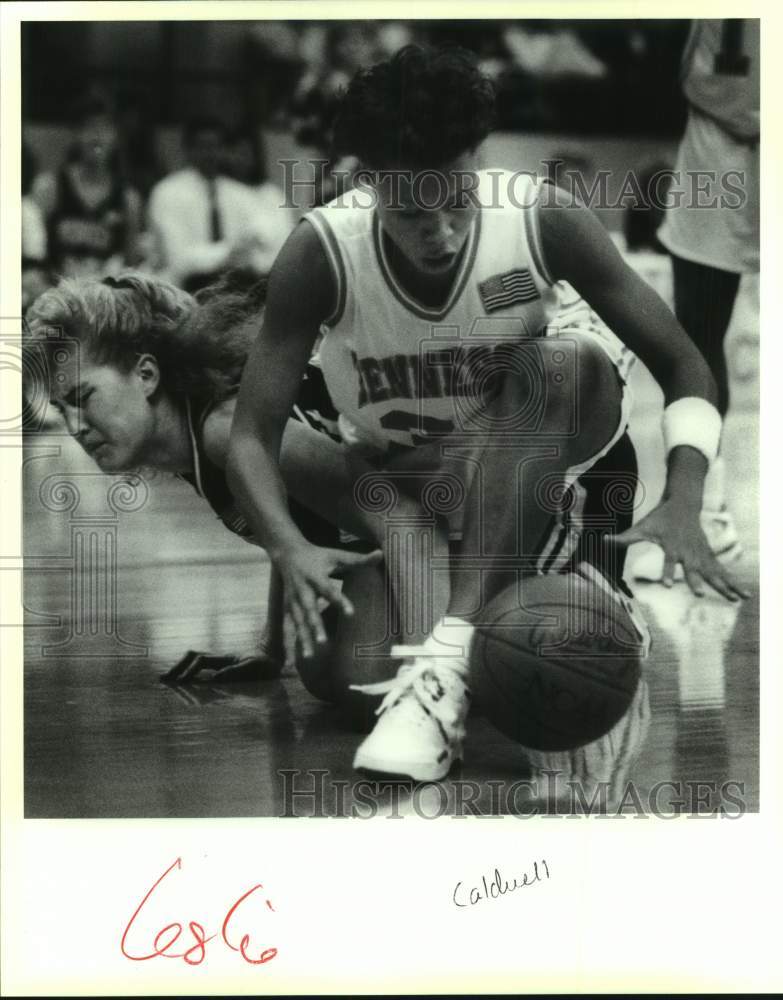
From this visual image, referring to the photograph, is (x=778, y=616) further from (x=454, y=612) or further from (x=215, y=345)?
(x=215, y=345)

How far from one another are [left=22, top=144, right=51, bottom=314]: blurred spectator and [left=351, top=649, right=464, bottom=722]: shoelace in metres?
1.16

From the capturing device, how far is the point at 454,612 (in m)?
3.29

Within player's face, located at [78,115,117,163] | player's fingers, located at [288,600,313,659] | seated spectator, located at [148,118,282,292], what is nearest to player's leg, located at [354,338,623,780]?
player's fingers, located at [288,600,313,659]

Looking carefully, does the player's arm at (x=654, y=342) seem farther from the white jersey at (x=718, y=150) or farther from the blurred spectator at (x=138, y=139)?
the blurred spectator at (x=138, y=139)

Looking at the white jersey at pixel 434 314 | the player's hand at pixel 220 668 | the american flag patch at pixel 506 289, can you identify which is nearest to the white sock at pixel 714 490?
the white jersey at pixel 434 314

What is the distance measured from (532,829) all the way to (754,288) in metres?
1.34

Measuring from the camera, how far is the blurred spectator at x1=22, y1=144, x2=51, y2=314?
10.9 ft

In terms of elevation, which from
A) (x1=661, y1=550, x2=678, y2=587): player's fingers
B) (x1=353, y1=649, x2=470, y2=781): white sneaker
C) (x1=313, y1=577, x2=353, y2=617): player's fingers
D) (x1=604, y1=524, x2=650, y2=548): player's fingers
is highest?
(x1=604, y1=524, x2=650, y2=548): player's fingers

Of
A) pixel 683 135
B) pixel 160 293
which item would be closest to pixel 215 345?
pixel 160 293

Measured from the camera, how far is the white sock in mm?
3336

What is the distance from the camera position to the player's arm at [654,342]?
3295mm

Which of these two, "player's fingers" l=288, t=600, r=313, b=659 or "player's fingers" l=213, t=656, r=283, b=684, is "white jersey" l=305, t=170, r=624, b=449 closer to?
"player's fingers" l=288, t=600, r=313, b=659

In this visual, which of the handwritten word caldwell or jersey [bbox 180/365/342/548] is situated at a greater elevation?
jersey [bbox 180/365/342/548]

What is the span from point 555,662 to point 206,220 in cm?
126
